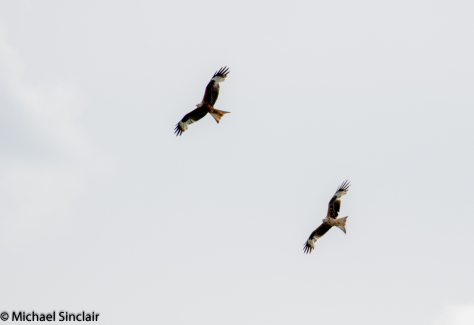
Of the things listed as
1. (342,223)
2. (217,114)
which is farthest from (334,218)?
(217,114)

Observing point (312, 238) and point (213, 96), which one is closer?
point (213, 96)

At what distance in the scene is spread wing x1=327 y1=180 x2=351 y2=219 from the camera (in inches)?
891

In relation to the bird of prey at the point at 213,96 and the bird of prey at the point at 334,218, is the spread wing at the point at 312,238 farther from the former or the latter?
the bird of prey at the point at 213,96

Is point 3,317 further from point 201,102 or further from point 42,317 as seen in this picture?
point 201,102

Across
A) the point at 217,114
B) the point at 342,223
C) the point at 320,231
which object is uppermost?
the point at 217,114

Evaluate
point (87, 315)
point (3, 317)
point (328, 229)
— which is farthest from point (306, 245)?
point (3, 317)

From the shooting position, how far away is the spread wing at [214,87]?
831 inches

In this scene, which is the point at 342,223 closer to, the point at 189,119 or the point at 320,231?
the point at 320,231

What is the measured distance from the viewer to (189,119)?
2272cm

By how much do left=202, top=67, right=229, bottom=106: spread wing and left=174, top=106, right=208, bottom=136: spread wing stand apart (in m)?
0.62

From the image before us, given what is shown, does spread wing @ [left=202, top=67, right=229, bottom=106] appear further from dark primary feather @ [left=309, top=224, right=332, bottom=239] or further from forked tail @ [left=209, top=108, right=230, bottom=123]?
dark primary feather @ [left=309, top=224, right=332, bottom=239]

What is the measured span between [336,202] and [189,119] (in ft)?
17.7

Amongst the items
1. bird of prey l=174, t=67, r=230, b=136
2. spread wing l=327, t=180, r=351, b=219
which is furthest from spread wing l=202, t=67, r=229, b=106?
spread wing l=327, t=180, r=351, b=219

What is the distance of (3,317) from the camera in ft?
61.6
